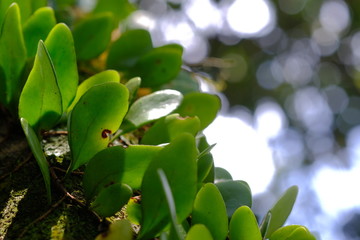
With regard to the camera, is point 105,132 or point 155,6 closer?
point 105,132

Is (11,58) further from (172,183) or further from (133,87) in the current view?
(172,183)

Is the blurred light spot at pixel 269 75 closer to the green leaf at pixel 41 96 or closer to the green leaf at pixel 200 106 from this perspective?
the green leaf at pixel 200 106

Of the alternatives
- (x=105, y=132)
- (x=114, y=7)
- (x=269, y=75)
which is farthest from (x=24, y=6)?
(x=269, y=75)

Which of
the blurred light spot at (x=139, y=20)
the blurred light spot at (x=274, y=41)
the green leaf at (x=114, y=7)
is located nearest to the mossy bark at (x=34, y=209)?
the green leaf at (x=114, y=7)

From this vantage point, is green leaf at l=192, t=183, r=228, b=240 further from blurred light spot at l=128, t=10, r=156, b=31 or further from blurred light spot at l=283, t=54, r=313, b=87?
blurred light spot at l=283, t=54, r=313, b=87

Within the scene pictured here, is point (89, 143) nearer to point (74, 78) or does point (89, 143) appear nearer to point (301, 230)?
point (74, 78)

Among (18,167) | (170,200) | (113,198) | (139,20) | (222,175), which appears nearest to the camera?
(170,200)

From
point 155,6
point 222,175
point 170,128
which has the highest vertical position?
point 170,128

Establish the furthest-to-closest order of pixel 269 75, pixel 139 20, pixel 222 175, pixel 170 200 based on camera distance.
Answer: pixel 269 75 < pixel 139 20 < pixel 222 175 < pixel 170 200
